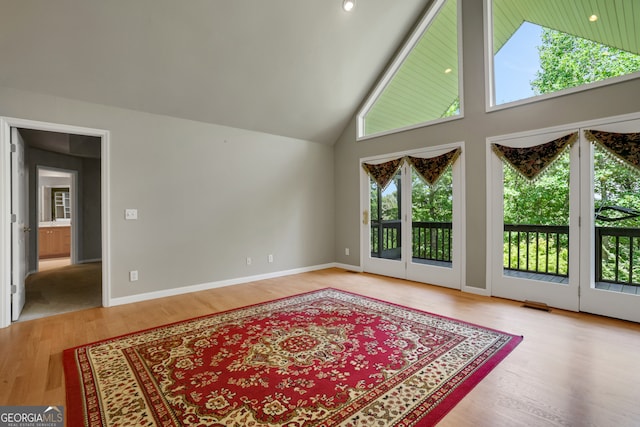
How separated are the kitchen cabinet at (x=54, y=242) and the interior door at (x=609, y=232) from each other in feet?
34.2

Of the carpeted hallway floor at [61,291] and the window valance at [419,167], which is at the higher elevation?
the window valance at [419,167]

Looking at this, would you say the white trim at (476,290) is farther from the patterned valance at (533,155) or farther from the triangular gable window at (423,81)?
the triangular gable window at (423,81)

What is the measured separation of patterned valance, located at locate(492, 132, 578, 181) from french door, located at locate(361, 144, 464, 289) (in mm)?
593

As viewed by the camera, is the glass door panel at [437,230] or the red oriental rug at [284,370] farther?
the glass door panel at [437,230]

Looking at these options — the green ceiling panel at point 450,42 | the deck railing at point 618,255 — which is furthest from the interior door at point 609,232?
the green ceiling panel at point 450,42

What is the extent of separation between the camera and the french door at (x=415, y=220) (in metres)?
4.38

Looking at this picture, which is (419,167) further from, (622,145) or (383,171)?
(622,145)

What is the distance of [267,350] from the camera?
249 centimetres

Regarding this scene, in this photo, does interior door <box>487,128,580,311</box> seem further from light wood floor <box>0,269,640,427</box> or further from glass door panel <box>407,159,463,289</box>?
glass door panel <box>407,159,463,289</box>

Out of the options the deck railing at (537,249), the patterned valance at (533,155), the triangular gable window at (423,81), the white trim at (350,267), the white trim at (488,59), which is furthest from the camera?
the white trim at (350,267)

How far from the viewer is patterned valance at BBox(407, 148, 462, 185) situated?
14.3 feet

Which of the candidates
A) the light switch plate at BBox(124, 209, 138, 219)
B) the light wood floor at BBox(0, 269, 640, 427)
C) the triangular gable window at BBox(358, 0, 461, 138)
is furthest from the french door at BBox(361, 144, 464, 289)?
the light switch plate at BBox(124, 209, 138, 219)

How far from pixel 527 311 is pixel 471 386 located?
1971mm

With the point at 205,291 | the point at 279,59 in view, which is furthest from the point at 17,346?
the point at 279,59
